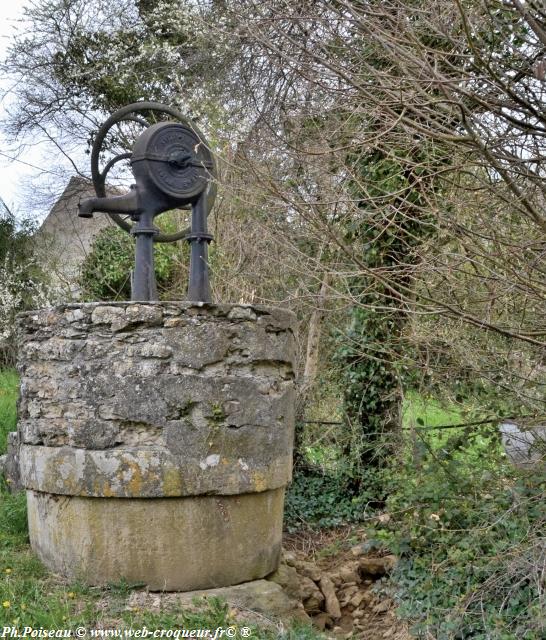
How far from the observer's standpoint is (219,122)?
22.9 feet

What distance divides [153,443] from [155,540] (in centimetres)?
47

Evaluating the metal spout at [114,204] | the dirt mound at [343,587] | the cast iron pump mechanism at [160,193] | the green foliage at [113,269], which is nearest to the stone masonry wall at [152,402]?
the cast iron pump mechanism at [160,193]

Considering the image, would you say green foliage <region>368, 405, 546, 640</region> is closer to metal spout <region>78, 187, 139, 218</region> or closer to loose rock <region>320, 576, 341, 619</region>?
loose rock <region>320, 576, 341, 619</region>

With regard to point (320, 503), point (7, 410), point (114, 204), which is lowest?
point (320, 503)

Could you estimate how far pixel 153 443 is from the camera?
3.75 m

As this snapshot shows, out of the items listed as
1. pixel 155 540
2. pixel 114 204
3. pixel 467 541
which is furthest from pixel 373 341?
pixel 155 540

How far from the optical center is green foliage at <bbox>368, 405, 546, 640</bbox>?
346 cm

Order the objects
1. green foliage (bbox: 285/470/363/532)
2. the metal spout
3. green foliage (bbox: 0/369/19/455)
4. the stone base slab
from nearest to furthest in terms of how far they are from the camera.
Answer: the stone base slab
the metal spout
green foliage (bbox: 285/470/363/532)
green foliage (bbox: 0/369/19/455)

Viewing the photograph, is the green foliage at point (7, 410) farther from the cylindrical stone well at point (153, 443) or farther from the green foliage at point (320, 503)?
the cylindrical stone well at point (153, 443)

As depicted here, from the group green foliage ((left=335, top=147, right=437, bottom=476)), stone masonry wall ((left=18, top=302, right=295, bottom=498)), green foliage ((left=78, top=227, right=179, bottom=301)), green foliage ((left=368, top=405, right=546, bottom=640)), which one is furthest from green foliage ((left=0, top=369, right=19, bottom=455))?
green foliage ((left=368, top=405, right=546, bottom=640))

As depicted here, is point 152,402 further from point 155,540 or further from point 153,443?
point 155,540

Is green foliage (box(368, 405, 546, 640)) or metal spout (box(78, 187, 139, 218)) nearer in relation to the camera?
green foliage (box(368, 405, 546, 640))

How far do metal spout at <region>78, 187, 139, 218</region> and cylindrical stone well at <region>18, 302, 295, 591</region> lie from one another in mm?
657

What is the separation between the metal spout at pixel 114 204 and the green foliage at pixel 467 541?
2.12 m
